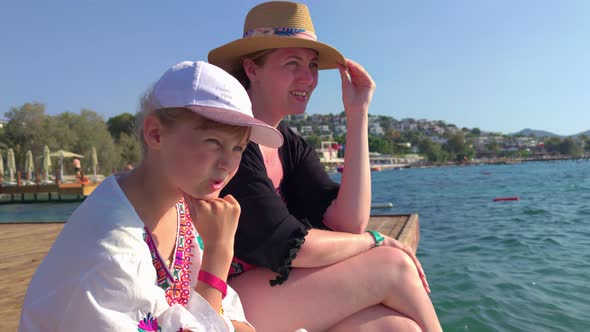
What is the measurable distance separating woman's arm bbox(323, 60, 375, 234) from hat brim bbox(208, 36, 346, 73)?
0.13 meters

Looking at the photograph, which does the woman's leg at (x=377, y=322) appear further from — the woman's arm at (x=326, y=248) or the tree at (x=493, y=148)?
the tree at (x=493, y=148)

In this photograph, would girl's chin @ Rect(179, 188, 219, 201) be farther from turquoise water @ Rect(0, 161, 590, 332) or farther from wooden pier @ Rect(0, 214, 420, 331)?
turquoise water @ Rect(0, 161, 590, 332)

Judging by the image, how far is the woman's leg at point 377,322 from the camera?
1.56 meters

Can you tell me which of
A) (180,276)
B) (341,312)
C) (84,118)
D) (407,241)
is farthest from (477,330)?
(84,118)

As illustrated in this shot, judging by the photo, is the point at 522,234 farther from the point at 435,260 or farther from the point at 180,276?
the point at 180,276

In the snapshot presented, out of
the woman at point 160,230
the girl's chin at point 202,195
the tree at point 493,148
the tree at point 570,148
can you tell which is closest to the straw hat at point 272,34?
the woman at point 160,230

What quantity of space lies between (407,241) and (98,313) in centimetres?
381

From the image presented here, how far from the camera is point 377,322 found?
1.59 meters

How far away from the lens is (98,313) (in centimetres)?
90

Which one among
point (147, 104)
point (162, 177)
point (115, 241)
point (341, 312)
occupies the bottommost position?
point (341, 312)

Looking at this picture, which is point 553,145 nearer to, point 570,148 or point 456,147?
point 570,148

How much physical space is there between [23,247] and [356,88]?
4.39 meters

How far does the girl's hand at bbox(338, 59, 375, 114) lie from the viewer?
2098 millimetres

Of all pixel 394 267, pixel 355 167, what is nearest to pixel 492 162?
pixel 355 167
